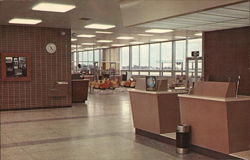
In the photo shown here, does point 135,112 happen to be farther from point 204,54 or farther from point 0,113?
point 0,113

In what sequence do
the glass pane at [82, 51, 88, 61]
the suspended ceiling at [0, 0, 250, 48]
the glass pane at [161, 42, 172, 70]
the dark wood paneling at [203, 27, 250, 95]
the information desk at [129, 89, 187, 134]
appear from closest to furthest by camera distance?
the suspended ceiling at [0, 0, 250, 48] → the dark wood paneling at [203, 27, 250, 95] → the information desk at [129, 89, 187, 134] → the glass pane at [161, 42, 172, 70] → the glass pane at [82, 51, 88, 61]

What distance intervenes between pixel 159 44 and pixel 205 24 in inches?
616

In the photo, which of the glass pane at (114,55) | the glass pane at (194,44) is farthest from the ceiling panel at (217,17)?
the glass pane at (114,55)

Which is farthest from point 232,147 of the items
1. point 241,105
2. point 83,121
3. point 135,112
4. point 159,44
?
point 159,44

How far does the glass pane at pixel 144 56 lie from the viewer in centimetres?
2337

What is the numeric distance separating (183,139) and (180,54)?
48.3ft

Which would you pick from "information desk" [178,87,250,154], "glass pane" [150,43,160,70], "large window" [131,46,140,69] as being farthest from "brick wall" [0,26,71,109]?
"large window" [131,46,140,69]

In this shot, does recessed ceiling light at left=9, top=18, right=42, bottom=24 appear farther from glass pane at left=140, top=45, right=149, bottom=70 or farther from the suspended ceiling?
glass pane at left=140, top=45, right=149, bottom=70

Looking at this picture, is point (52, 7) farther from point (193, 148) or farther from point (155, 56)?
point (155, 56)

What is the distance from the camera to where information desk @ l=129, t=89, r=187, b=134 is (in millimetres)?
6656

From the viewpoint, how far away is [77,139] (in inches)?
269

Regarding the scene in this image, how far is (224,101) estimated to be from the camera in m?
5.05

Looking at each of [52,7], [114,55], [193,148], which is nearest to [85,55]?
[114,55]

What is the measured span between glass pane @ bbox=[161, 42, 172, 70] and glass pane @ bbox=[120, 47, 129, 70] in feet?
16.3
